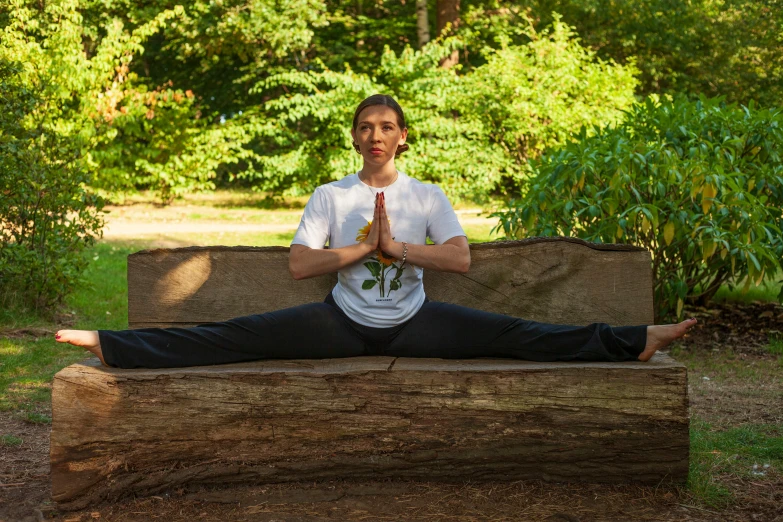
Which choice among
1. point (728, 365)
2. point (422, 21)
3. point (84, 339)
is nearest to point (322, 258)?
point (84, 339)

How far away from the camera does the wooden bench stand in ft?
10.6

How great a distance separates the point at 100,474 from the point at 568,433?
1.82 m

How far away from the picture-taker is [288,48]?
63.8 feet

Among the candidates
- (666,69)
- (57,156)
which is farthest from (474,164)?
(666,69)

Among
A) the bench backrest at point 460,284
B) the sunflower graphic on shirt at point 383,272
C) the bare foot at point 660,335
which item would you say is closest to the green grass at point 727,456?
the bare foot at point 660,335

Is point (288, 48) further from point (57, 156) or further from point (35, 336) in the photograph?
point (35, 336)

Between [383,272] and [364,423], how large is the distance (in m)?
0.62

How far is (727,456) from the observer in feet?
12.5

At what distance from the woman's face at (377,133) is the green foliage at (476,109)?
10.2m

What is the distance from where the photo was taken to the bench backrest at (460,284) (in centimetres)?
391

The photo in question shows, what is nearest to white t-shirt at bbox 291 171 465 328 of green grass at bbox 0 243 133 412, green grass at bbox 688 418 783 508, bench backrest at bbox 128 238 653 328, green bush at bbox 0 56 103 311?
bench backrest at bbox 128 238 653 328

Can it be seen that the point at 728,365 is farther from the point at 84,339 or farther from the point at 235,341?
the point at 84,339

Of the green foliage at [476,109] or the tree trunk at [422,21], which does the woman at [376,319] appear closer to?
the green foliage at [476,109]

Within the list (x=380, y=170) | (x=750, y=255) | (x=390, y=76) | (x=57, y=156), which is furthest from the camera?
(x=390, y=76)
